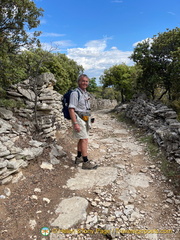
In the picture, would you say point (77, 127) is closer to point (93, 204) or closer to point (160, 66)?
point (93, 204)

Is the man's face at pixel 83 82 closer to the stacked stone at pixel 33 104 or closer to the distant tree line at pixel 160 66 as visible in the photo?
the stacked stone at pixel 33 104

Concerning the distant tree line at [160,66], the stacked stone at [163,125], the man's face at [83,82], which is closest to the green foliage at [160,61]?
the distant tree line at [160,66]

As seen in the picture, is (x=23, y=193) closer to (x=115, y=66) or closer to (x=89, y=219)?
(x=89, y=219)

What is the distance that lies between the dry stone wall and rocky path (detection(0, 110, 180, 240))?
31 cm

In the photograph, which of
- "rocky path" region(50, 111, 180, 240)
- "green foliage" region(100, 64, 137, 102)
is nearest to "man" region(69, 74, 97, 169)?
"rocky path" region(50, 111, 180, 240)

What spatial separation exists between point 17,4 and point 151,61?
8.64m

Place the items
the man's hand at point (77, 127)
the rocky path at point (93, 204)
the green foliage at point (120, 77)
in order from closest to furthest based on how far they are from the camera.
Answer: the rocky path at point (93, 204)
the man's hand at point (77, 127)
the green foliage at point (120, 77)

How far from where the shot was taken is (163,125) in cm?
694

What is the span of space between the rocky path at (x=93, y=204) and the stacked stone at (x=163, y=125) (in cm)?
76

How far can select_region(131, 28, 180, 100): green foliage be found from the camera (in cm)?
977

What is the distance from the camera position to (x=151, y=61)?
1079 centimetres

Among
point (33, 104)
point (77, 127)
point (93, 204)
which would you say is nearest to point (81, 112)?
point (77, 127)

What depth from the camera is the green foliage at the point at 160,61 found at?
32.1ft

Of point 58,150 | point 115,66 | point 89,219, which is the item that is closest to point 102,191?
point 89,219
